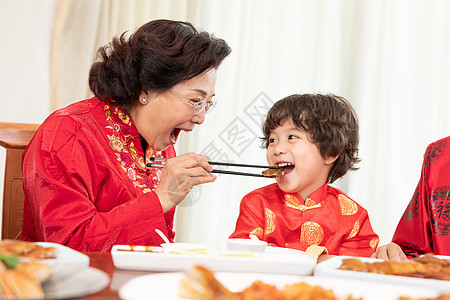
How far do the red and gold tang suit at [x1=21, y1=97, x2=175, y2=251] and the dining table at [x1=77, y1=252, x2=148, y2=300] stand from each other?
39cm

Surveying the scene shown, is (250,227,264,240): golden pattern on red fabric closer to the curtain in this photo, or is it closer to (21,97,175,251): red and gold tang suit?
(21,97,175,251): red and gold tang suit

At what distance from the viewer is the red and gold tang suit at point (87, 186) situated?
145cm

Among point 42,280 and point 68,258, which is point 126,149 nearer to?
point 68,258

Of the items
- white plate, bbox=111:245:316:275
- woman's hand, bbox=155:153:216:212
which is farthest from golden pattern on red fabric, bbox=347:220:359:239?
white plate, bbox=111:245:316:275

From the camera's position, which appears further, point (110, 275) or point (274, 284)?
point (110, 275)

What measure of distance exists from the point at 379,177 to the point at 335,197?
48.0 inches

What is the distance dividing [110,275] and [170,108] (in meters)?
1.03

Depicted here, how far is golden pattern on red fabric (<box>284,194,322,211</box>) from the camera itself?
5.99 ft

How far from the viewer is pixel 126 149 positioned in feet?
5.77

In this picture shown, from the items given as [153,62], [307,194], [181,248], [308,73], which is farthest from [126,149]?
[308,73]

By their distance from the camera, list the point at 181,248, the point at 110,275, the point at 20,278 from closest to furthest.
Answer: the point at 20,278 < the point at 110,275 < the point at 181,248

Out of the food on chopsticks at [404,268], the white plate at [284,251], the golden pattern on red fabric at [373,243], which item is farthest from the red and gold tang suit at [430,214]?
the food on chopsticks at [404,268]

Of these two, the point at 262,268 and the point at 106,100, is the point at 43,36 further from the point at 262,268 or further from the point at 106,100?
the point at 262,268

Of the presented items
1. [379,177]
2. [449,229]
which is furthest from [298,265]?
[379,177]
